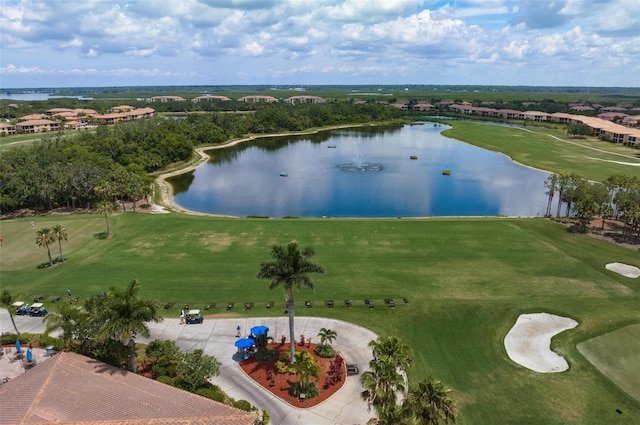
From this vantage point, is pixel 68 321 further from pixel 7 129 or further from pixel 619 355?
pixel 7 129

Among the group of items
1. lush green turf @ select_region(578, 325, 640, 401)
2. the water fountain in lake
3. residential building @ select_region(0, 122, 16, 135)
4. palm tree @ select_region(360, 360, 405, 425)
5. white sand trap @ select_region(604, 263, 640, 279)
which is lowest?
lush green turf @ select_region(578, 325, 640, 401)

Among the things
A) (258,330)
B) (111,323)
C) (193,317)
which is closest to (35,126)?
(193,317)

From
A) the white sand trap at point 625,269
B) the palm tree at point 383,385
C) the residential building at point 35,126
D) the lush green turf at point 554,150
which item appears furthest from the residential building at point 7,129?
the white sand trap at point 625,269

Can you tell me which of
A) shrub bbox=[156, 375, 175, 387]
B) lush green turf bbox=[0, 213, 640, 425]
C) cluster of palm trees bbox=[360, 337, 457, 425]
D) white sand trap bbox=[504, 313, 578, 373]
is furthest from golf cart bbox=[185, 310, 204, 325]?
white sand trap bbox=[504, 313, 578, 373]

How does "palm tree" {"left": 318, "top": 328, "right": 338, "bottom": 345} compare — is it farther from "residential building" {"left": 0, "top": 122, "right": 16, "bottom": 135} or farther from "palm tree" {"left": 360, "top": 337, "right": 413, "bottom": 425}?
"residential building" {"left": 0, "top": 122, "right": 16, "bottom": 135}

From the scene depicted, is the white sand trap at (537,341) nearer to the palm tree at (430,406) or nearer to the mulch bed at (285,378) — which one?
the mulch bed at (285,378)

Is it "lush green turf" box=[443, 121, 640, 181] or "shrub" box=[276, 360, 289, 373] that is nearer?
"shrub" box=[276, 360, 289, 373]
